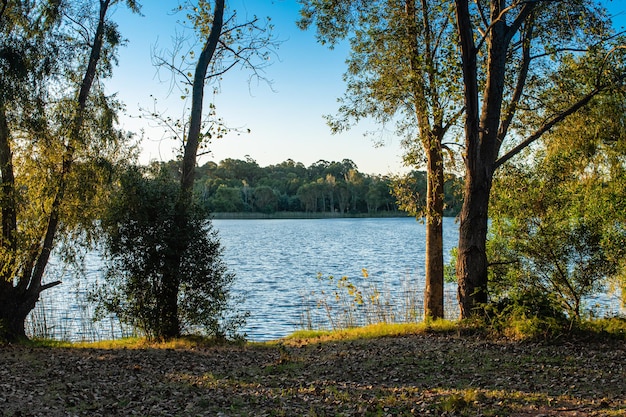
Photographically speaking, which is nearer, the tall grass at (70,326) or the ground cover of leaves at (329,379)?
the ground cover of leaves at (329,379)

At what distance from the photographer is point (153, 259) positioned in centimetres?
1088

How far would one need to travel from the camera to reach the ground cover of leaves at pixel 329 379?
6.47 metres

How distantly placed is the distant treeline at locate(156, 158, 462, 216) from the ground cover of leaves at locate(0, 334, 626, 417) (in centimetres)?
9580

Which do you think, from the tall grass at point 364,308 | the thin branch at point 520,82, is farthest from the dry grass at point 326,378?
the thin branch at point 520,82

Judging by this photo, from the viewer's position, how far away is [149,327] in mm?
11289

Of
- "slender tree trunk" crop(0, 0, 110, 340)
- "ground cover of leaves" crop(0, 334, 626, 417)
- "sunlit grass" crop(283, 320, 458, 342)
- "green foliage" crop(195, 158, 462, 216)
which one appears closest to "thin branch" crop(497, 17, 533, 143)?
"sunlit grass" crop(283, 320, 458, 342)

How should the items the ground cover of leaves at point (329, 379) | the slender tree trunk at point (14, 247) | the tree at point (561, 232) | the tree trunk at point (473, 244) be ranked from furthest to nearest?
the slender tree trunk at point (14, 247) < the tree trunk at point (473, 244) < the tree at point (561, 232) < the ground cover of leaves at point (329, 379)

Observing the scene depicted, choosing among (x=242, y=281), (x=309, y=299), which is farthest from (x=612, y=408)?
(x=242, y=281)

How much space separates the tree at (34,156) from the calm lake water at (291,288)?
127 cm

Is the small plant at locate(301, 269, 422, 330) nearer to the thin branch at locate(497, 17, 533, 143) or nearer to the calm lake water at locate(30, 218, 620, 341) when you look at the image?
the calm lake water at locate(30, 218, 620, 341)

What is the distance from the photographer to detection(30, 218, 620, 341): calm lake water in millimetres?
16891

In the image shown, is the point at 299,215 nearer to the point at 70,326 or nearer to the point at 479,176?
the point at 70,326

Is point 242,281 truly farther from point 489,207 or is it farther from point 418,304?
point 489,207

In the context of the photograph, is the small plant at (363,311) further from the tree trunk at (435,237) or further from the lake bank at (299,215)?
the lake bank at (299,215)
